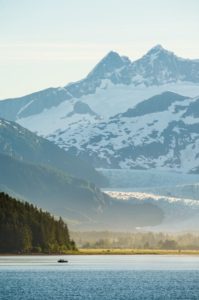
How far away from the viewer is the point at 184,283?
189 metres

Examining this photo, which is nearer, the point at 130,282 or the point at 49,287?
the point at 49,287

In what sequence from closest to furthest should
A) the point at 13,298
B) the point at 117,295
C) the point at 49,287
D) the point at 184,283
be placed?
the point at 13,298 → the point at 117,295 → the point at 49,287 → the point at 184,283

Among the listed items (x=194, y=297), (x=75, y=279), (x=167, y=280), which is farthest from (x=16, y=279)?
(x=194, y=297)

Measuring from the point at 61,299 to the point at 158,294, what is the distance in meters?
17.7

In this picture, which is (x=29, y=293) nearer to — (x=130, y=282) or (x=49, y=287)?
(x=49, y=287)

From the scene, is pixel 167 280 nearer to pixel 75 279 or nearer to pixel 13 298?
pixel 75 279

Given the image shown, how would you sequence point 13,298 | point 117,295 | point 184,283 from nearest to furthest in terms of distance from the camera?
point 13,298 → point 117,295 → point 184,283

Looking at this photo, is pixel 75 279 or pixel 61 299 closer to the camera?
pixel 61 299

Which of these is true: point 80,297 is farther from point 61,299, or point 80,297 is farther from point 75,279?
point 75,279

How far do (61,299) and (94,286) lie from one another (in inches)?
1060

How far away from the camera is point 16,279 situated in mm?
192125

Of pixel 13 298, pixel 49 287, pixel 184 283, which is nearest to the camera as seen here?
pixel 13 298

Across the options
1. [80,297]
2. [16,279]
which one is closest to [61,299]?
[80,297]

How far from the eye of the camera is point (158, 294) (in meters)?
166
